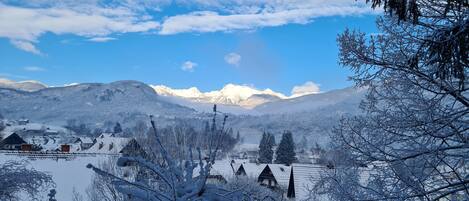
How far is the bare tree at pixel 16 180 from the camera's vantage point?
12.2 m

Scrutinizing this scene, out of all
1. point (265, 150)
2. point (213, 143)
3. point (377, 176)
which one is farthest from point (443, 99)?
point (265, 150)

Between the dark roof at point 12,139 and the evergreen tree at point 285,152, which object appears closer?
the dark roof at point 12,139

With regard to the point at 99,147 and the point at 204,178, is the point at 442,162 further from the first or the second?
the point at 99,147

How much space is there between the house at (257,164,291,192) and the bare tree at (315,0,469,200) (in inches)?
1360

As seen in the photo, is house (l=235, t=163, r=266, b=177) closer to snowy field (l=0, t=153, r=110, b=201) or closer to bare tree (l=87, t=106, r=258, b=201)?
snowy field (l=0, t=153, r=110, b=201)

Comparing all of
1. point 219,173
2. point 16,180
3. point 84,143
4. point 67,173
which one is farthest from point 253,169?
point 84,143

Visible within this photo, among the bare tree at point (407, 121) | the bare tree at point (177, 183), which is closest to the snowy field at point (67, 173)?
the bare tree at point (407, 121)

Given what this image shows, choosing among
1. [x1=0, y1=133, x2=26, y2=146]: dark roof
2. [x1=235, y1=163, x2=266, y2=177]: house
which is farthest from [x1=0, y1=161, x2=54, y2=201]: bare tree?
[x1=0, y1=133, x2=26, y2=146]: dark roof

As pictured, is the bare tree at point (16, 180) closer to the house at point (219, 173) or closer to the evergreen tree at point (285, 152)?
the house at point (219, 173)

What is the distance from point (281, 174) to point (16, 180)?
33636mm

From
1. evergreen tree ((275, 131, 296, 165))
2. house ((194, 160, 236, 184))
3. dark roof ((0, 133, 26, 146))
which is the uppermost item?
dark roof ((0, 133, 26, 146))

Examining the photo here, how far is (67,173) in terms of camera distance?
2383 cm

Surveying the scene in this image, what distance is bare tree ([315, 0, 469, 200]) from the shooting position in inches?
240

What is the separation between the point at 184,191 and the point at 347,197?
18.3 feet
